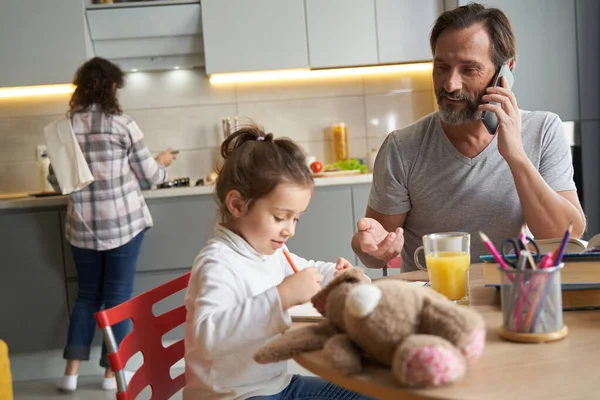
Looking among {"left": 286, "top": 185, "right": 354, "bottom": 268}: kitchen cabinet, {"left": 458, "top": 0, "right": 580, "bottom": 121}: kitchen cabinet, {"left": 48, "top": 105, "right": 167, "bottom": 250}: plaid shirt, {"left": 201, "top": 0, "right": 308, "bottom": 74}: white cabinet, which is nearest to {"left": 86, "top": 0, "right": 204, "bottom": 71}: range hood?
{"left": 201, "top": 0, "right": 308, "bottom": 74}: white cabinet

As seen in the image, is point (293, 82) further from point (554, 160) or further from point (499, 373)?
point (499, 373)

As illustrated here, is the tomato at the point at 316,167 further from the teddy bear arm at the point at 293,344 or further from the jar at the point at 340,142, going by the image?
the teddy bear arm at the point at 293,344

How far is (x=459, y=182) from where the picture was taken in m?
2.03

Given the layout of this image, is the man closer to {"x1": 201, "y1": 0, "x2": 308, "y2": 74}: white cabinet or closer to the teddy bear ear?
the teddy bear ear

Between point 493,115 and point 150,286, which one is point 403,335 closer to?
point 493,115

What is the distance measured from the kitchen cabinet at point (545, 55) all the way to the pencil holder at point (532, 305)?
2758 mm

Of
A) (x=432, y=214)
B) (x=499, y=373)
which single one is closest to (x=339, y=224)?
(x=432, y=214)

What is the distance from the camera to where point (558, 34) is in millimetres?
3617

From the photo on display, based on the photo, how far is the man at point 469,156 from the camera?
1979 millimetres

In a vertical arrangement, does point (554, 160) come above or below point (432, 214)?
above

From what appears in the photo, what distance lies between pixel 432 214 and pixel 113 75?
1.86 m

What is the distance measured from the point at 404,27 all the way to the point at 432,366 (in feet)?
10.6

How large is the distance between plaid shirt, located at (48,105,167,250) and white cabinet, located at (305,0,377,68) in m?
1.04

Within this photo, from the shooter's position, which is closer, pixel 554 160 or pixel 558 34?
pixel 554 160
